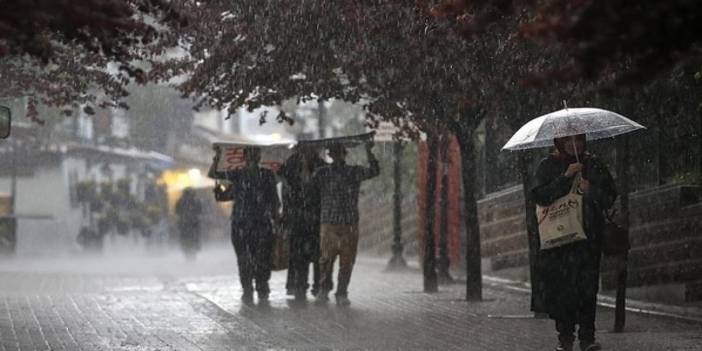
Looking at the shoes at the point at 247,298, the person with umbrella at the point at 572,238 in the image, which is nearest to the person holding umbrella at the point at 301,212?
the shoes at the point at 247,298

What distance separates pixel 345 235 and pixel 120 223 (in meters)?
22.2

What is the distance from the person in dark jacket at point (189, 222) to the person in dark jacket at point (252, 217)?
13.3 metres

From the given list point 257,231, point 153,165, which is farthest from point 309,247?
point 153,165

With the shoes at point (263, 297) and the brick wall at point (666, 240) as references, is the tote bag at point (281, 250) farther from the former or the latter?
the brick wall at point (666, 240)

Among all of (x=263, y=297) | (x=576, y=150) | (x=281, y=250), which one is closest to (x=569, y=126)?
(x=576, y=150)

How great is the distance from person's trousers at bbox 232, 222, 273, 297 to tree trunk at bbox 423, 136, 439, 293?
9.86 ft

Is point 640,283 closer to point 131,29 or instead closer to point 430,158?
point 430,158

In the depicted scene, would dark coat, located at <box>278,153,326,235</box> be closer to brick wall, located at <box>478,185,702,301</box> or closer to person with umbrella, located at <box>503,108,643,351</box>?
brick wall, located at <box>478,185,702,301</box>

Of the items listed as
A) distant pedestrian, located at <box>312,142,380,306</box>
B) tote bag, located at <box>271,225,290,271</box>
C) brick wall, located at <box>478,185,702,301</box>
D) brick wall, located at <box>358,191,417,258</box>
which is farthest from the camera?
brick wall, located at <box>358,191,417,258</box>

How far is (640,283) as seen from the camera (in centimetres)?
1524

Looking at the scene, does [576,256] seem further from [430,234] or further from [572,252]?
[430,234]

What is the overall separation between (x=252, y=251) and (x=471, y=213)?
8.65 feet

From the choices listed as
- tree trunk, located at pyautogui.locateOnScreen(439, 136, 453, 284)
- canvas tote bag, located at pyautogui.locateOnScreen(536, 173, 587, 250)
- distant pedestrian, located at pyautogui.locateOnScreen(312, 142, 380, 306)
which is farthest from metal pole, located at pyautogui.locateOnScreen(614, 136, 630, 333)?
tree trunk, located at pyautogui.locateOnScreen(439, 136, 453, 284)

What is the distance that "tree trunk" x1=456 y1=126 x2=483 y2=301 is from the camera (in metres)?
15.5
